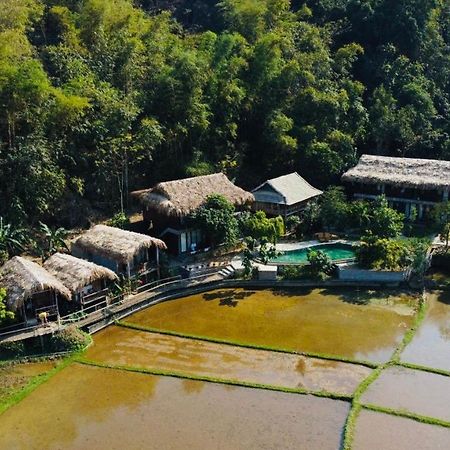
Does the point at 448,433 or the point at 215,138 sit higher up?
the point at 215,138

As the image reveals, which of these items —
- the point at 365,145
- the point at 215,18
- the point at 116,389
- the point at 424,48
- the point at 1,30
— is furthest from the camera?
the point at 215,18

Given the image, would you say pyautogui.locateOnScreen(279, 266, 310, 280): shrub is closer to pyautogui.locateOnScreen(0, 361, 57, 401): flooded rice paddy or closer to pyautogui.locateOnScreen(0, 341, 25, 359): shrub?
pyautogui.locateOnScreen(0, 361, 57, 401): flooded rice paddy

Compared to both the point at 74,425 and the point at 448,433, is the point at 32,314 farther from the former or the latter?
the point at 448,433

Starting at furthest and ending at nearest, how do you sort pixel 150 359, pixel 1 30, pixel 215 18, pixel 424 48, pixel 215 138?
pixel 215 18 → pixel 424 48 → pixel 215 138 → pixel 1 30 → pixel 150 359

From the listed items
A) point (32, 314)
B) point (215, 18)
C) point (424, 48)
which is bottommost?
point (32, 314)

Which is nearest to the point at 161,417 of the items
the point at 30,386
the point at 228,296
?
the point at 30,386

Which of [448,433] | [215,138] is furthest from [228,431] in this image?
[215,138]
